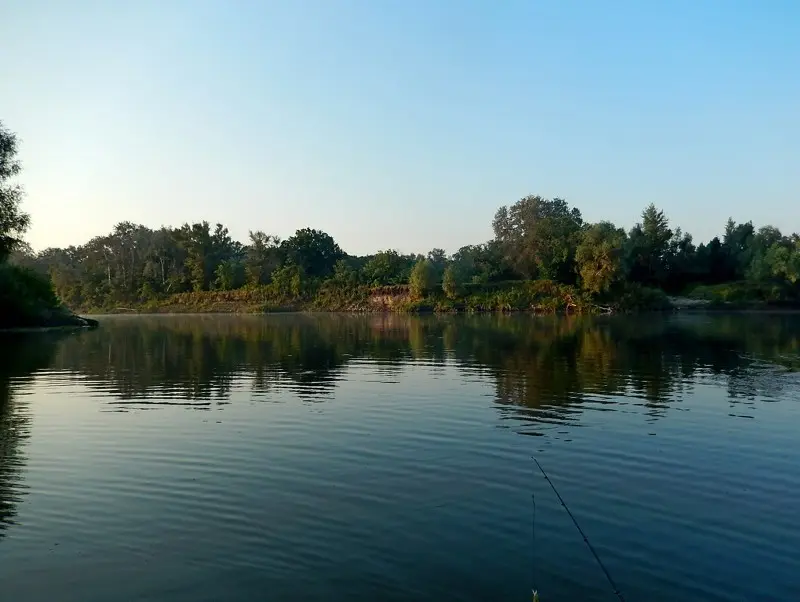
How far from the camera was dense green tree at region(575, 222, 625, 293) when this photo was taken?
269 feet

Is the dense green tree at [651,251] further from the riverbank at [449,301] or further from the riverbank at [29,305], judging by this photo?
the riverbank at [29,305]

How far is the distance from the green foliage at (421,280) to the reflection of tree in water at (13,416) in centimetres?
5797

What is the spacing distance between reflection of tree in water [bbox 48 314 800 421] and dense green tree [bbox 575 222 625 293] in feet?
100

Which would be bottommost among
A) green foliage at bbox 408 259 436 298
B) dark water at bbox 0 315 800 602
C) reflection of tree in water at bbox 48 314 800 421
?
dark water at bbox 0 315 800 602

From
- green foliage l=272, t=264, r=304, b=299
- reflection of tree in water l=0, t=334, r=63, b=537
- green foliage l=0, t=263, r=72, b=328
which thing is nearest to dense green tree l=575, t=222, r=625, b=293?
green foliage l=272, t=264, r=304, b=299

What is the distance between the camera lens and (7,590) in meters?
7.68

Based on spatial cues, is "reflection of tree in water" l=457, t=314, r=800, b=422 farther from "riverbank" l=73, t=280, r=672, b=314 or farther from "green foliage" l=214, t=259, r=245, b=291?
"green foliage" l=214, t=259, r=245, b=291

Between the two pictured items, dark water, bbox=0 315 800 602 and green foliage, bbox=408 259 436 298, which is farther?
green foliage, bbox=408 259 436 298

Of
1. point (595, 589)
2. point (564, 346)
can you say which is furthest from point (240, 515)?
point (564, 346)

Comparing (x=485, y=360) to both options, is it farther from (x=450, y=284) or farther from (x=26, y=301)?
(x=450, y=284)

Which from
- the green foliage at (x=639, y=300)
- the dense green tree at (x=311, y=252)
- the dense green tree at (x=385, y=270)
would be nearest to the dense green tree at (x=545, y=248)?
the green foliage at (x=639, y=300)

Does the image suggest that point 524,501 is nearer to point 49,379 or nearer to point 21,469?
point 21,469

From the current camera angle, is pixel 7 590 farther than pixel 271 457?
No

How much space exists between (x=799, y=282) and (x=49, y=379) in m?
84.4
